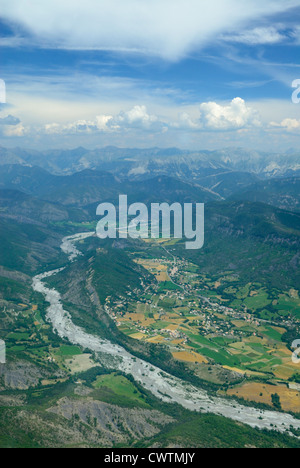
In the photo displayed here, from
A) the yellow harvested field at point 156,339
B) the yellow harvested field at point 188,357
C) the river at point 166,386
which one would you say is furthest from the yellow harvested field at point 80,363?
the yellow harvested field at point 188,357

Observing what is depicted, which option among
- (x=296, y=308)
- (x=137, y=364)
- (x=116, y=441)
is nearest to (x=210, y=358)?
(x=137, y=364)
